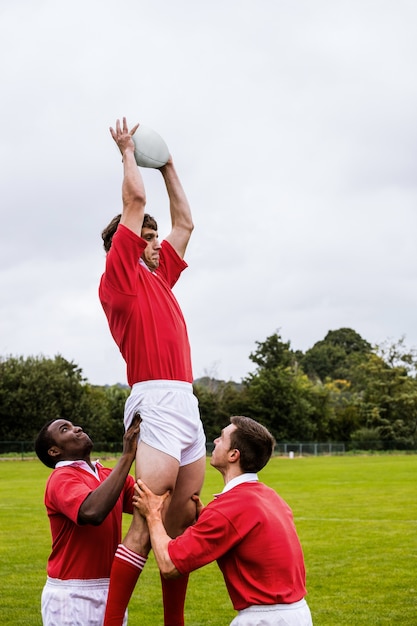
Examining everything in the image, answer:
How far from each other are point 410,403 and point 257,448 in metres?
65.0

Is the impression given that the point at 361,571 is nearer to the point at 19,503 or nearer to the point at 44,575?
the point at 44,575

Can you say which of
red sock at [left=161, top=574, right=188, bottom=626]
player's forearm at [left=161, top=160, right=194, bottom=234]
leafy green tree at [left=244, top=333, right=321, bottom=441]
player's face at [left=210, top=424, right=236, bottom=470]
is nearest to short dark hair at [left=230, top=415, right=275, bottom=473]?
player's face at [left=210, top=424, right=236, bottom=470]

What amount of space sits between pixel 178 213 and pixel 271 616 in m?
2.66

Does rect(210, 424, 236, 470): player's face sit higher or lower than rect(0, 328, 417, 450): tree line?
lower

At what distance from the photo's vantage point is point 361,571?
39.4 ft

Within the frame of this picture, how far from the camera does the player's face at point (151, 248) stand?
5081mm

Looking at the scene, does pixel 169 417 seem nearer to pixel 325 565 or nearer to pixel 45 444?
pixel 45 444

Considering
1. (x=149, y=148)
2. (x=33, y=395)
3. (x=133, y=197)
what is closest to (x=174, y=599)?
(x=133, y=197)

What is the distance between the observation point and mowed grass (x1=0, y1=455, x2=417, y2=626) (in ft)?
30.8

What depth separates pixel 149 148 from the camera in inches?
206

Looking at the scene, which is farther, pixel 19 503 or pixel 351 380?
pixel 351 380

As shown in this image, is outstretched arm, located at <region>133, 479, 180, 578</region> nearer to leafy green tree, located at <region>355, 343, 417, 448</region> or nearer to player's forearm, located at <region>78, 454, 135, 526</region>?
player's forearm, located at <region>78, 454, 135, 526</region>

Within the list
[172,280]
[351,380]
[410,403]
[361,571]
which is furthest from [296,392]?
[172,280]

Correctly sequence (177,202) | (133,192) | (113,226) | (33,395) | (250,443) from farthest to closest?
(33,395), (177,202), (113,226), (133,192), (250,443)
